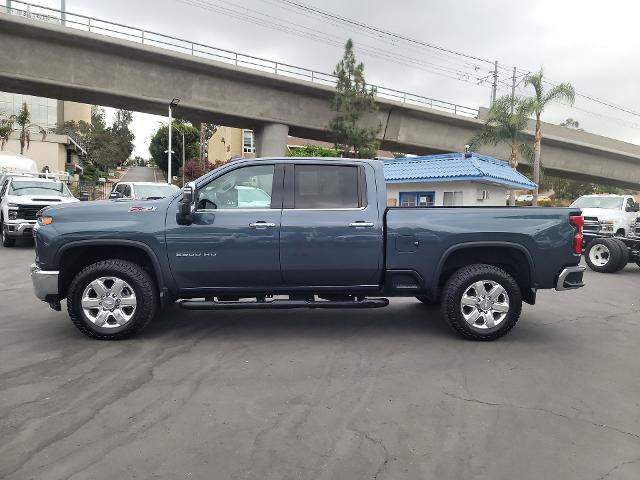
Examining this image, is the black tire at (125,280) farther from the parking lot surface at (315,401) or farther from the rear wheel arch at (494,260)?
the rear wheel arch at (494,260)

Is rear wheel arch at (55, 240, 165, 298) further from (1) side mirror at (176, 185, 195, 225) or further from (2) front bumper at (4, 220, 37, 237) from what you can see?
(2) front bumper at (4, 220, 37, 237)

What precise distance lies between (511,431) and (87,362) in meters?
3.78

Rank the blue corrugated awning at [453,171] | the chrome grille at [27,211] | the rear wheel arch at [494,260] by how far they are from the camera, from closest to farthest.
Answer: the rear wheel arch at [494,260] → the chrome grille at [27,211] → the blue corrugated awning at [453,171]

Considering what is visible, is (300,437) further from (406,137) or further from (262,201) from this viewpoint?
(406,137)

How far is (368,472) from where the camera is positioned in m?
3.01

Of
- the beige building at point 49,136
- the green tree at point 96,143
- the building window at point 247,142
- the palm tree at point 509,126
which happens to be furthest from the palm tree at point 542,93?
the green tree at point 96,143

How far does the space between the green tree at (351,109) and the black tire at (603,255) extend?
55.2 ft

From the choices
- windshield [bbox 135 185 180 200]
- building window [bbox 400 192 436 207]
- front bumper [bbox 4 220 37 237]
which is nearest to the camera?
front bumper [bbox 4 220 37 237]

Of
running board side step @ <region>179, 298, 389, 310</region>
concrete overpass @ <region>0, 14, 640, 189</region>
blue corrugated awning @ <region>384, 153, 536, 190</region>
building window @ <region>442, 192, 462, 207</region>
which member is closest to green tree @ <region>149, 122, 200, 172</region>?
concrete overpass @ <region>0, 14, 640, 189</region>

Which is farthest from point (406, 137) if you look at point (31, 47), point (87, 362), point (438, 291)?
point (87, 362)

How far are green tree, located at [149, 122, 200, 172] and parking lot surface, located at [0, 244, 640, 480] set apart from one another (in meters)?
65.7

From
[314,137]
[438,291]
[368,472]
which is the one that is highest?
[314,137]

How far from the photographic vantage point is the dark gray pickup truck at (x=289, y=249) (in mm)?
5340

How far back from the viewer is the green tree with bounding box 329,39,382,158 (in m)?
27.5
